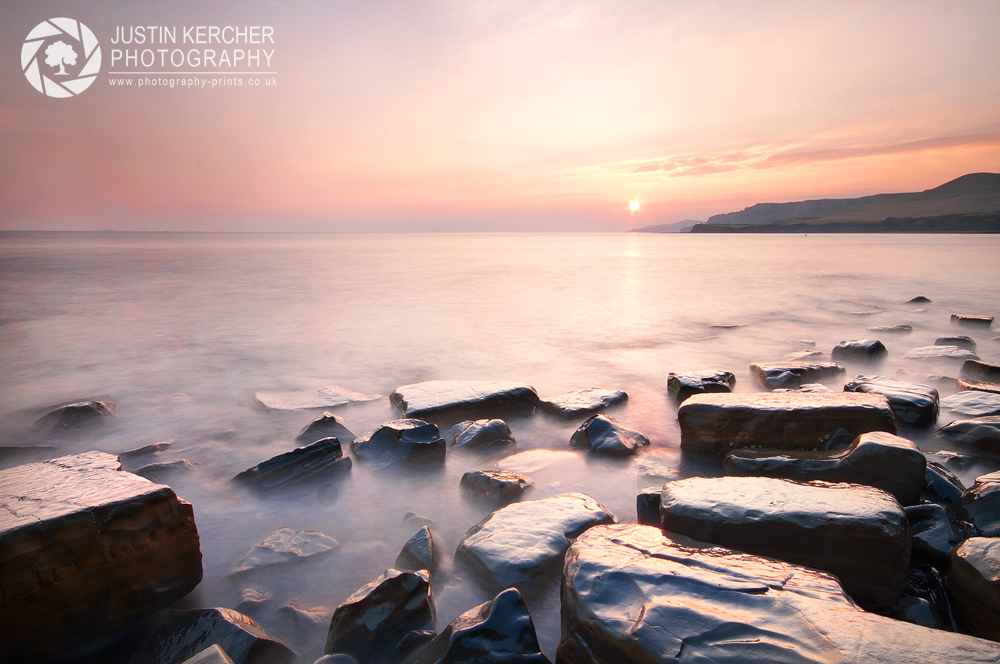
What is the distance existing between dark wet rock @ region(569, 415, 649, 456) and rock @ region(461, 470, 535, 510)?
0.55 meters

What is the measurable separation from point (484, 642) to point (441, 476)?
4.26 ft

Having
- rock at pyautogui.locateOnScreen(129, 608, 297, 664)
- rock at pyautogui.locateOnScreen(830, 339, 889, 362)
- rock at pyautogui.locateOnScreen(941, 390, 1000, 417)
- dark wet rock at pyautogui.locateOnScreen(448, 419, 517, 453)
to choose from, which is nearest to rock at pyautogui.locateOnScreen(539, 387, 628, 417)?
dark wet rock at pyautogui.locateOnScreen(448, 419, 517, 453)


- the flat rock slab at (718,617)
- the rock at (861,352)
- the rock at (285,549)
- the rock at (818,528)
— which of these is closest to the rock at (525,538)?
the flat rock slab at (718,617)

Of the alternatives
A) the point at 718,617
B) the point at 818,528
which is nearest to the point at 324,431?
the point at 718,617

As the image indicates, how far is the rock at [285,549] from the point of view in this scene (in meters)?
1.85

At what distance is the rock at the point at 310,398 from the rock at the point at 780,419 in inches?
99.8

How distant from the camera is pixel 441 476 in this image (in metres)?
2.55

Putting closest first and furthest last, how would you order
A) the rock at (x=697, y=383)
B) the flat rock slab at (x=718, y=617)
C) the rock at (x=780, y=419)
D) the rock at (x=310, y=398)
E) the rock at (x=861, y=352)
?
1. the flat rock slab at (x=718, y=617)
2. the rock at (x=780, y=419)
3. the rock at (x=697, y=383)
4. the rock at (x=310, y=398)
5. the rock at (x=861, y=352)

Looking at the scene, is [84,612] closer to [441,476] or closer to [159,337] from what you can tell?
[441,476]

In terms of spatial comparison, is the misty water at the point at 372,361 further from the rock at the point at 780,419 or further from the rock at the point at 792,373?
the rock at the point at 780,419

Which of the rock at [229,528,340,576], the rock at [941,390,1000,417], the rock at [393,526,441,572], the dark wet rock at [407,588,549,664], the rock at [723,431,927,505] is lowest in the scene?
the rock at [229,528,340,576]

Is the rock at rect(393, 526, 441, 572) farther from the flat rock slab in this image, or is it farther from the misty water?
the flat rock slab

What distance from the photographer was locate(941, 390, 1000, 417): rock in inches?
118

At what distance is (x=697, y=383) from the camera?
3602mm
